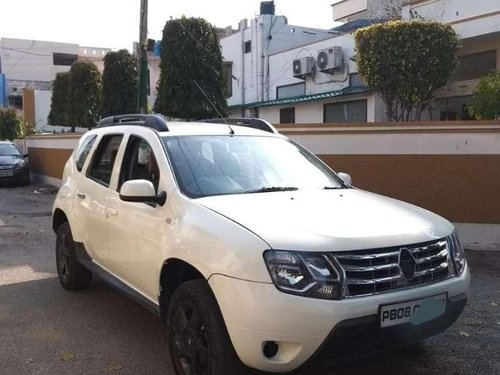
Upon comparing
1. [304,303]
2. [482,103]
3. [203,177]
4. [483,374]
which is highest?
[482,103]

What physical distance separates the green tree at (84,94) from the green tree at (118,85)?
1.82 meters

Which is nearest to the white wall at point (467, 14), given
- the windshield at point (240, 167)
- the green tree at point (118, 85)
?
the green tree at point (118, 85)

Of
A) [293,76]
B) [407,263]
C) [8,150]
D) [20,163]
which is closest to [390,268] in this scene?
[407,263]

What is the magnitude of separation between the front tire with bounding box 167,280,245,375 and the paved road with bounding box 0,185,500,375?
0.45m

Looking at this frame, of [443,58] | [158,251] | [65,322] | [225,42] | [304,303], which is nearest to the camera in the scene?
[304,303]

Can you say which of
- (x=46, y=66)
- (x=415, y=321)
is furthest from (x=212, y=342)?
(x=46, y=66)

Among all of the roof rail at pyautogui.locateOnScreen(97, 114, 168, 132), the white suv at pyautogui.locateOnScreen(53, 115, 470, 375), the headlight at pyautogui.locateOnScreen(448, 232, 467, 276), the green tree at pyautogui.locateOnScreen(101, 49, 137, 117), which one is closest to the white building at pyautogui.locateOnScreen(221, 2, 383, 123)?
the green tree at pyautogui.locateOnScreen(101, 49, 137, 117)

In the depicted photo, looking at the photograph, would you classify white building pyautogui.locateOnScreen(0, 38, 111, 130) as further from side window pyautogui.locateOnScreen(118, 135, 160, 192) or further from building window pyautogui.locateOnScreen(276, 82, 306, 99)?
side window pyautogui.locateOnScreen(118, 135, 160, 192)

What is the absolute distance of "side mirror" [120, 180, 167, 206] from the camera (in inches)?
152

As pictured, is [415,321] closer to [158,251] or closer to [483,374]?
[483,374]

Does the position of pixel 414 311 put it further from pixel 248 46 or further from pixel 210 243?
pixel 248 46

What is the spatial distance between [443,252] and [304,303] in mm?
1087

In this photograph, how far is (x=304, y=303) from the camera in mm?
3000

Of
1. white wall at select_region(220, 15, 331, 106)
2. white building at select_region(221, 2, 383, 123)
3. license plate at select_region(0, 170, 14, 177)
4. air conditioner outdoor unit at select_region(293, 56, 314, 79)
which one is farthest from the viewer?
white wall at select_region(220, 15, 331, 106)
